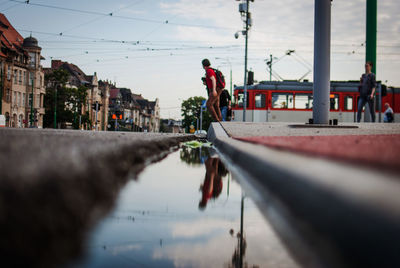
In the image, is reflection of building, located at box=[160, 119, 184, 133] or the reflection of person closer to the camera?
the reflection of person

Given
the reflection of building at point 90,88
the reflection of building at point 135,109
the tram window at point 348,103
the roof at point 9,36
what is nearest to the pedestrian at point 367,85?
the tram window at point 348,103

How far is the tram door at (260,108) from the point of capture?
23.1 metres

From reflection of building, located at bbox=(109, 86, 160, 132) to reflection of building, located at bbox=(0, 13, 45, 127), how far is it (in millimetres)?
26879

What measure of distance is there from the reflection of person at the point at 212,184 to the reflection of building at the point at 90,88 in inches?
2897

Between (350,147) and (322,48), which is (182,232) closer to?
(350,147)

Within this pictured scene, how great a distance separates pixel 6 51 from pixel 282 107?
4281cm

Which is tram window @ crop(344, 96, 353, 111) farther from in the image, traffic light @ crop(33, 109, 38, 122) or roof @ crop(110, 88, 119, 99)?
roof @ crop(110, 88, 119, 99)

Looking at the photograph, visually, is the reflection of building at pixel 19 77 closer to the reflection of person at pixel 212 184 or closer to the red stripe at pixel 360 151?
the reflection of person at pixel 212 184

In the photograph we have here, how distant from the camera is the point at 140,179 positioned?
6.75 feet

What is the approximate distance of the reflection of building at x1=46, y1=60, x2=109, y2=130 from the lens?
8050cm

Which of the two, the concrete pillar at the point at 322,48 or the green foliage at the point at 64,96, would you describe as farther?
the green foliage at the point at 64,96

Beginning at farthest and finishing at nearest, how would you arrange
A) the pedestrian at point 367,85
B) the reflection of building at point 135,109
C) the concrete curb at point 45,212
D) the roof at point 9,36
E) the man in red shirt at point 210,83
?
the reflection of building at point 135,109, the roof at point 9,36, the pedestrian at point 367,85, the man in red shirt at point 210,83, the concrete curb at point 45,212

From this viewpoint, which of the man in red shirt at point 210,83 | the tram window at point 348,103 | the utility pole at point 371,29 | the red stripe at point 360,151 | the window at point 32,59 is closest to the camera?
the red stripe at point 360,151

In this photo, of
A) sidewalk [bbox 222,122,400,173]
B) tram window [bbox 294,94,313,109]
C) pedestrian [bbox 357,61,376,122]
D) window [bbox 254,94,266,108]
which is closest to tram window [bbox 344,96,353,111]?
tram window [bbox 294,94,313,109]
